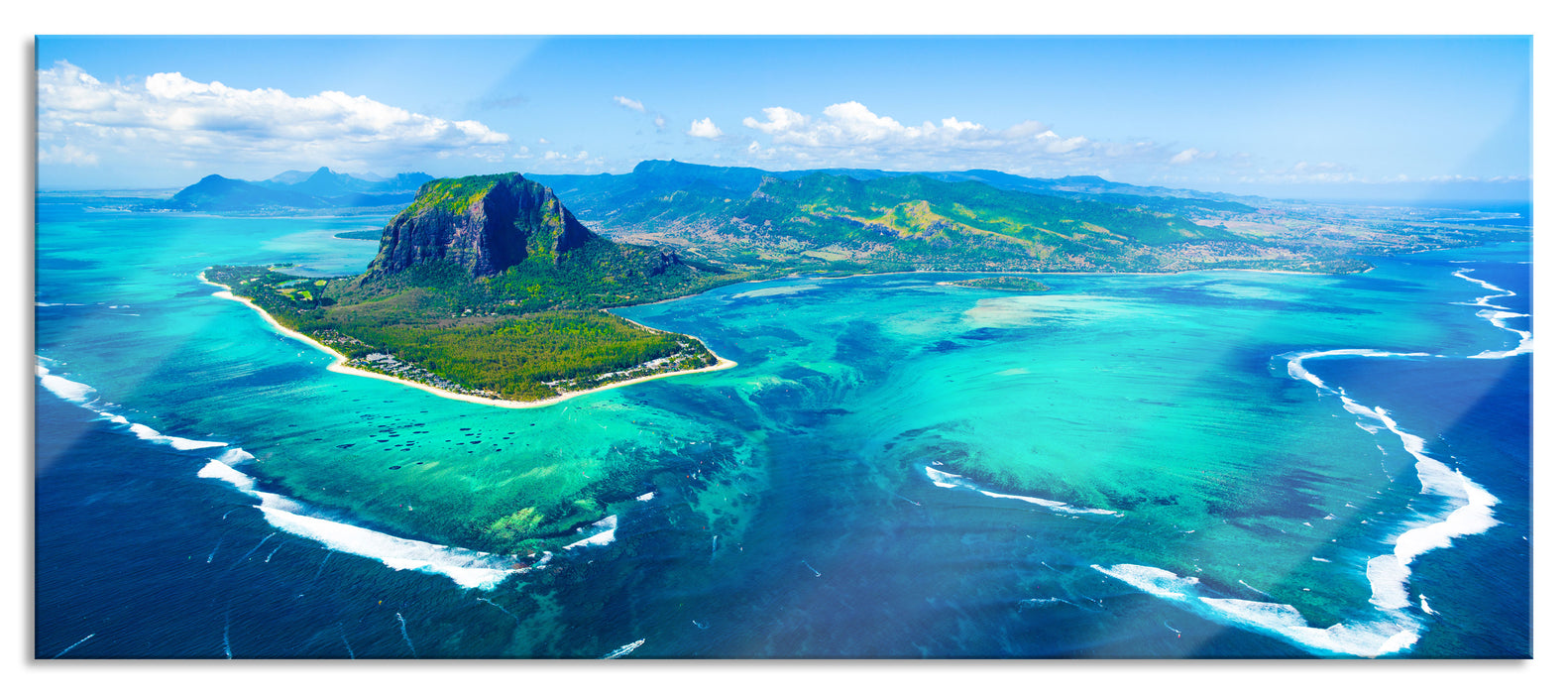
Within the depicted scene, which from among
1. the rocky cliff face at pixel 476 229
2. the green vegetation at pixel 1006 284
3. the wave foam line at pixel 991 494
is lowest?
the wave foam line at pixel 991 494

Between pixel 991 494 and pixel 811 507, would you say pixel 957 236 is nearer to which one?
pixel 991 494

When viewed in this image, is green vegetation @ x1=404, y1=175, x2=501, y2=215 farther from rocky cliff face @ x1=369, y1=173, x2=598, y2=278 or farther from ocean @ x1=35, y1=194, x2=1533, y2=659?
ocean @ x1=35, y1=194, x2=1533, y2=659

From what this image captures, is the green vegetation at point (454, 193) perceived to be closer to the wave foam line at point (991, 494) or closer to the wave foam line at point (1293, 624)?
the wave foam line at point (991, 494)

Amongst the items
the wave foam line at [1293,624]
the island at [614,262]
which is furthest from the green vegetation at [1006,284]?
the wave foam line at [1293,624]

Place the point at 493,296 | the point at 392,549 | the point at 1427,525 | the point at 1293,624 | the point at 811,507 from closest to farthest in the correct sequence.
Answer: the point at 1293,624 → the point at 392,549 → the point at 1427,525 → the point at 811,507 → the point at 493,296

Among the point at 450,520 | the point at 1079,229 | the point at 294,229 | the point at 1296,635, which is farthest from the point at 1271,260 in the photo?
the point at 294,229

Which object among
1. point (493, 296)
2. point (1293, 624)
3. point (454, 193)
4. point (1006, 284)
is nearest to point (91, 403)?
point (493, 296)

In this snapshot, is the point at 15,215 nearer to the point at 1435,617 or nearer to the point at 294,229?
the point at 1435,617

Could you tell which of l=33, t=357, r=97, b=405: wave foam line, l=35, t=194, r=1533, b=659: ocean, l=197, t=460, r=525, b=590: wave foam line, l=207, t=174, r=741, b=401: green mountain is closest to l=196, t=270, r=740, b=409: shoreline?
l=207, t=174, r=741, b=401: green mountain
